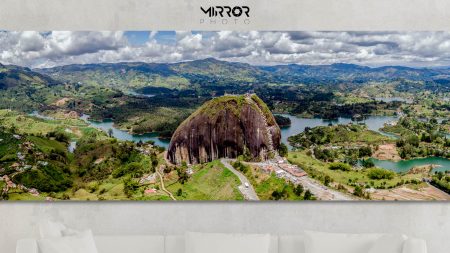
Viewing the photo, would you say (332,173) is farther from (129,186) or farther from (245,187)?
(129,186)

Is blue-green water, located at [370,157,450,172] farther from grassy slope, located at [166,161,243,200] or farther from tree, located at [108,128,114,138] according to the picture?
tree, located at [108,128,114,138]

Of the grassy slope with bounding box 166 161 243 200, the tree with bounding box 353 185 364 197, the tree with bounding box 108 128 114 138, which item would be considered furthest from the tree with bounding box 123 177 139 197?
the tree with bounding box 353 185 364 197

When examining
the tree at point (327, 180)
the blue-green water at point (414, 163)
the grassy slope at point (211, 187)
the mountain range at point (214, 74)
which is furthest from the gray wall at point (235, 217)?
the mountain range at point (214, 74)

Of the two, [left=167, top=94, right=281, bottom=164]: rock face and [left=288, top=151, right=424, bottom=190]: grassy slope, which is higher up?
[left=167, top=94, right=281, bottom=164]: rock face

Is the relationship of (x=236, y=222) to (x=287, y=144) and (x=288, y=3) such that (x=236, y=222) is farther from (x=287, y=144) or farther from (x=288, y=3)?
(x=288, y=3)

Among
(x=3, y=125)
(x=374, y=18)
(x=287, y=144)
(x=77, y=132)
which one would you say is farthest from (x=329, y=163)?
(x=3, y=125)
